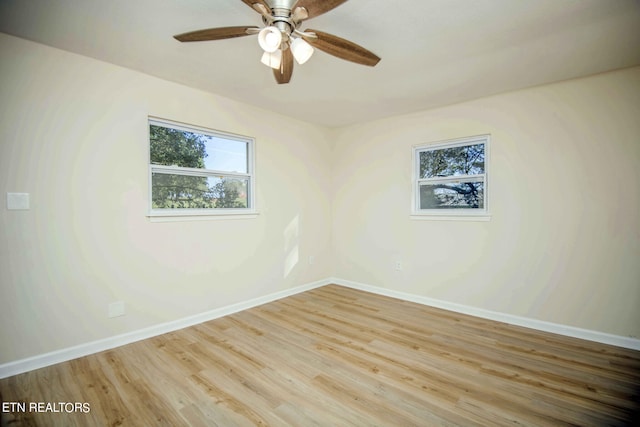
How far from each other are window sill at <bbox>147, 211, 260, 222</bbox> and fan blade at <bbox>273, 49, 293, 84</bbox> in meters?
1.72

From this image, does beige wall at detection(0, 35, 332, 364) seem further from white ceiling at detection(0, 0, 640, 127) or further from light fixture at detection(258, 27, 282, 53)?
light fixture at detection(258, 27, 282, 53)

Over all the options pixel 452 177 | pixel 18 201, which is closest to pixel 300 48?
pixel 18 201

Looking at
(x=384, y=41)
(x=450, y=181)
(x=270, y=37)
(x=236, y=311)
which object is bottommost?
(x=236, y=311)

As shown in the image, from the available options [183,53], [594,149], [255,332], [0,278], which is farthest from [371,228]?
[0,278]

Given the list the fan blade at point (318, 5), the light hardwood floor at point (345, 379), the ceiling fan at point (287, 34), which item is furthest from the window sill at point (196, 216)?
the fan blade at point (318, 5)

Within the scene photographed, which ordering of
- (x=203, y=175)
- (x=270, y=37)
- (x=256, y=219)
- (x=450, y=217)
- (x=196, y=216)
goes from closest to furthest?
(x=270, y=37), (x=196, y=216), (x=203, y=175), (x=450, y=217), (x=256, y=219)

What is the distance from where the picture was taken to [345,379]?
2.15 metres

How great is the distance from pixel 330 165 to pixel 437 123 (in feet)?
5.80

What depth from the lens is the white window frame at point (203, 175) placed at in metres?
2.91

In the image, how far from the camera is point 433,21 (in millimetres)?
1987

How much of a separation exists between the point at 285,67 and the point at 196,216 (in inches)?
73.5

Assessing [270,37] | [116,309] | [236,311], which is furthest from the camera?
[236,311]

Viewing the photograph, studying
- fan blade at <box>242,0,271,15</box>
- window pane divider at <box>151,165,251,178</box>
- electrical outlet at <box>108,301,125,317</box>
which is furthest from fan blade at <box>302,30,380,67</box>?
electrical outlet at <box>108,301,125,317</box>

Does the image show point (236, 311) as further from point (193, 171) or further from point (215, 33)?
point (215, 33)
